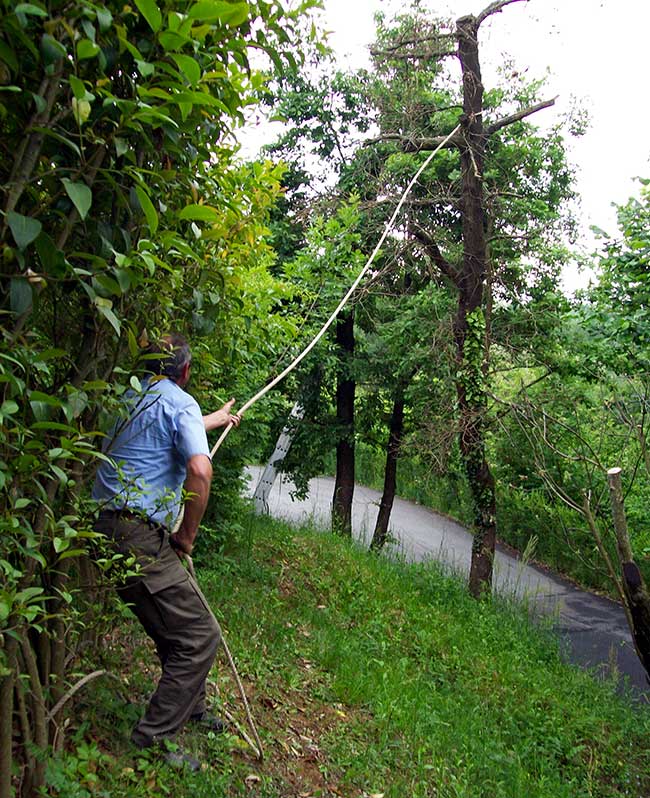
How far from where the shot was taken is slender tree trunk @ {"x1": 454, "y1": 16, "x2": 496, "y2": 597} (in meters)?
9.86

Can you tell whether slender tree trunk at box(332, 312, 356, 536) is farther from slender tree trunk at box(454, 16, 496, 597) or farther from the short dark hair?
the short dark hair

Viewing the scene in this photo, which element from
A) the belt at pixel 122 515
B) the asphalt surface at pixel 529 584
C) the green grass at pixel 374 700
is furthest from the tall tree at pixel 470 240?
the belt at pixel 122 515

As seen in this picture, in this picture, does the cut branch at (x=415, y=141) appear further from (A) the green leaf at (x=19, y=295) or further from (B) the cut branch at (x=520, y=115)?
(A) the green leaf at (x=19, y=295)

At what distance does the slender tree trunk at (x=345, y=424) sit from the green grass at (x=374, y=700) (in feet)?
13.5

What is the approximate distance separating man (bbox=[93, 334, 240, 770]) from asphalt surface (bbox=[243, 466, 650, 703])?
4738 mm

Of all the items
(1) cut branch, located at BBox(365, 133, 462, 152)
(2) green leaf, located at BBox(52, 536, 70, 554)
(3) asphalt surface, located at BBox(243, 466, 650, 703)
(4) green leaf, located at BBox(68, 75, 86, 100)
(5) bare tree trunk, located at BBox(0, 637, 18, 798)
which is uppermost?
(1) cut branch, located at BBox(365, 133, 462, 152)

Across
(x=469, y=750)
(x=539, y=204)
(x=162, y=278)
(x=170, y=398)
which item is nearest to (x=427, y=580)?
(x=469, y=750)

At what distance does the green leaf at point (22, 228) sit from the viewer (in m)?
1.78

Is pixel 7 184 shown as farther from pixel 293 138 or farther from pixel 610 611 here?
pixel 610 611

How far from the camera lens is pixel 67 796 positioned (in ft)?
8.70

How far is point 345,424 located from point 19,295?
1211cm

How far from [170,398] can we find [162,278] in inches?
28.8

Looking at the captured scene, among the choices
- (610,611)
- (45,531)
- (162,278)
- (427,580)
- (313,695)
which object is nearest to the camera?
(45,531)

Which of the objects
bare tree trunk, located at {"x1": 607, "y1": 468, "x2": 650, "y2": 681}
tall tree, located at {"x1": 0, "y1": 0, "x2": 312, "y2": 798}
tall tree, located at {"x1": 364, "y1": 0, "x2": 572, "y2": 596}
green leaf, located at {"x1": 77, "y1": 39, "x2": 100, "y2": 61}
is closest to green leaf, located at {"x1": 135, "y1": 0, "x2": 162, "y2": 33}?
tall tree, located at {"x1": 0, "y1": 0, "x2": 312, "y2": 798}
